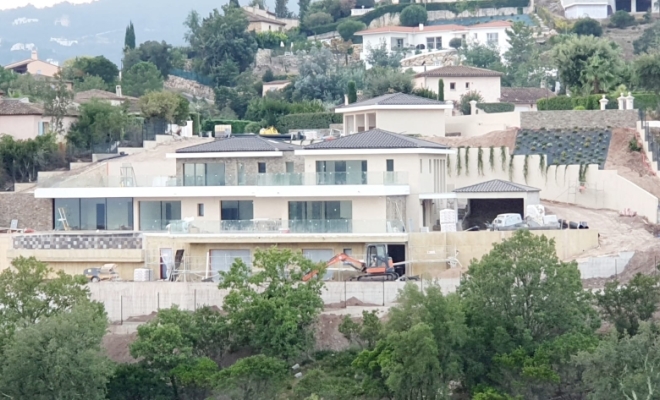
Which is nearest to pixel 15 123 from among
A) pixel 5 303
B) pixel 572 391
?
pixel 5 303

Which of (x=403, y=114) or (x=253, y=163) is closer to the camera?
(x=253, y=163)

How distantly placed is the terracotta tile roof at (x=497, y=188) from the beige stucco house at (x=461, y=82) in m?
24.2

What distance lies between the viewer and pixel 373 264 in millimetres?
59656

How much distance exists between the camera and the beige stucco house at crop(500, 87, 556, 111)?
90.8m

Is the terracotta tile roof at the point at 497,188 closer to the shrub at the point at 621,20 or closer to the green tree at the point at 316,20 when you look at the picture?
the shrub at the point at 621,20

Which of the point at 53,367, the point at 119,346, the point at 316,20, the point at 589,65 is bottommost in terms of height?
the point at 119,346

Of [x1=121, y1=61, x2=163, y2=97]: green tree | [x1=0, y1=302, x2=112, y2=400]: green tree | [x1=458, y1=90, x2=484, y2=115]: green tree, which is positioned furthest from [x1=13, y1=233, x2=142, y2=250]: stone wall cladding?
[x1=121, y1=61, x2=163, y2=97]: green tree

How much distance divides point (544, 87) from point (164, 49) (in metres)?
28.4

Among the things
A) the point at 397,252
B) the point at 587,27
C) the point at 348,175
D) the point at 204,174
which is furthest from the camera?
the point at 587,27

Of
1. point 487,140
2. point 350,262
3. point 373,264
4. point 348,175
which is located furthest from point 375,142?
point 487,140

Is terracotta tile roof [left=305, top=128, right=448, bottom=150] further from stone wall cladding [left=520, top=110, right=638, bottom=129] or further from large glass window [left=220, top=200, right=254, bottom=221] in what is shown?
stone wall cladding [left=520, top=110, right=638, bottom=129]

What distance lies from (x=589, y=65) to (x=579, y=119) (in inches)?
307

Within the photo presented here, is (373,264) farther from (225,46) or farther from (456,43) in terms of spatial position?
(456,43)

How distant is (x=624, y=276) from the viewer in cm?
5691
